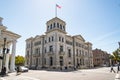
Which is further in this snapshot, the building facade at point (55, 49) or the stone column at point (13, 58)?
the building facade at point (55, 49)

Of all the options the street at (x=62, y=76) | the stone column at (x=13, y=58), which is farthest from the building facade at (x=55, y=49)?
the street at (x=62, y=76)

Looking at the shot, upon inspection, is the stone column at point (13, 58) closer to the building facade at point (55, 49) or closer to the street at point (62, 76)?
the street at point (62, 76)

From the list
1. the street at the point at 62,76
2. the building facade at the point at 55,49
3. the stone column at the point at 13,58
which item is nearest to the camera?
the street at the point at 62,76

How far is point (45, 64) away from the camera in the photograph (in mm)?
53531

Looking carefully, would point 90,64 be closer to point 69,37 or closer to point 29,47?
point 69,37

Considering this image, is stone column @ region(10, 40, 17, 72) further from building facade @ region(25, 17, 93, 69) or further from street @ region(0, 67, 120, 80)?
building facade @ region(25, 17, 93, 69)

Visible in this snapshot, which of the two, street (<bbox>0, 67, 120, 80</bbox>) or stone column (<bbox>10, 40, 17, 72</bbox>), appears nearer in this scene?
street (<bbox>0, 67, 120, 80</bbox>)

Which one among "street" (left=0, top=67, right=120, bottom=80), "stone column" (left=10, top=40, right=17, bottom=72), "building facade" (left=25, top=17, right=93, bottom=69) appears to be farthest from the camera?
"building facade" (left=25, top=17, right=93, bottom=69)

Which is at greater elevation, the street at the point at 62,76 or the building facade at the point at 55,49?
the building facade at the point at 55,49

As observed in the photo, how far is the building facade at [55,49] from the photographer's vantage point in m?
50.2

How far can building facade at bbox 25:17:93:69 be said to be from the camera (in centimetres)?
5016

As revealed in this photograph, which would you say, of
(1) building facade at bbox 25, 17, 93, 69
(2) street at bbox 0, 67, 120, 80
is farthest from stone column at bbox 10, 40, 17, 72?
(1) building facade at bbox 25, 17, 93, 69

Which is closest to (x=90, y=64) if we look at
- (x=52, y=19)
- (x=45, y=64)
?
(x=45, y=64)

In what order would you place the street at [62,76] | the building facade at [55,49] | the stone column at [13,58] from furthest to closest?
the building facade at [55,49], the stone column at [13,58], the street at [62,76]
